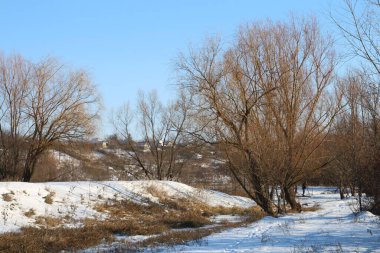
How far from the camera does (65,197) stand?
19.8m

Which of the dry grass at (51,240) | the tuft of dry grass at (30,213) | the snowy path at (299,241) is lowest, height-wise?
the dry grass at (51,240)

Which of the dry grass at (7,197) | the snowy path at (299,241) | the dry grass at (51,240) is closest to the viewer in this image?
the snowy path at (299,241)

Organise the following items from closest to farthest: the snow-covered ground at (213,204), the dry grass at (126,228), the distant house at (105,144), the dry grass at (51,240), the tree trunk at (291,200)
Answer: the snow-covered ground at (213,204)
the dry grass at (51,240)
the dry grass at (126,228)
the tree trunk at (291,200)
the distant house at (105,144)

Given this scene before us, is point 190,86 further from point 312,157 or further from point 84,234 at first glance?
point 84,234

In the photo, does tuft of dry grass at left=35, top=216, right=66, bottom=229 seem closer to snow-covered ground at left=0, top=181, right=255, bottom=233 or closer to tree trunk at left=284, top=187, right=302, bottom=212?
snow-covered ground at left=0, top=181, right=255, bottom=233

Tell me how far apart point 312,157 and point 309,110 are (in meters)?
2.66

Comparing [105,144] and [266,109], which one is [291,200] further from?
[105,144]

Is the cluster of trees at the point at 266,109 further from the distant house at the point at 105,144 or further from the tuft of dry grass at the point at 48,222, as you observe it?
the distant house at the point at 105,144

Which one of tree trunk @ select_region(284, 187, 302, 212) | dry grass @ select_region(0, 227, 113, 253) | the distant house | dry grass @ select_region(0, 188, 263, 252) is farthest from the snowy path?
the distant house

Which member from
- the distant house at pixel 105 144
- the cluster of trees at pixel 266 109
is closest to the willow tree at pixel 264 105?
the cluster of trees at pixel 266 109

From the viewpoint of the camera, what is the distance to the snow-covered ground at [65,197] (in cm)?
1645

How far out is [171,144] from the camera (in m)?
43.4

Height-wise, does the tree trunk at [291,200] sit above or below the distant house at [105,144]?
below

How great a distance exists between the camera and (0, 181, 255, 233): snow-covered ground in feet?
54.0
